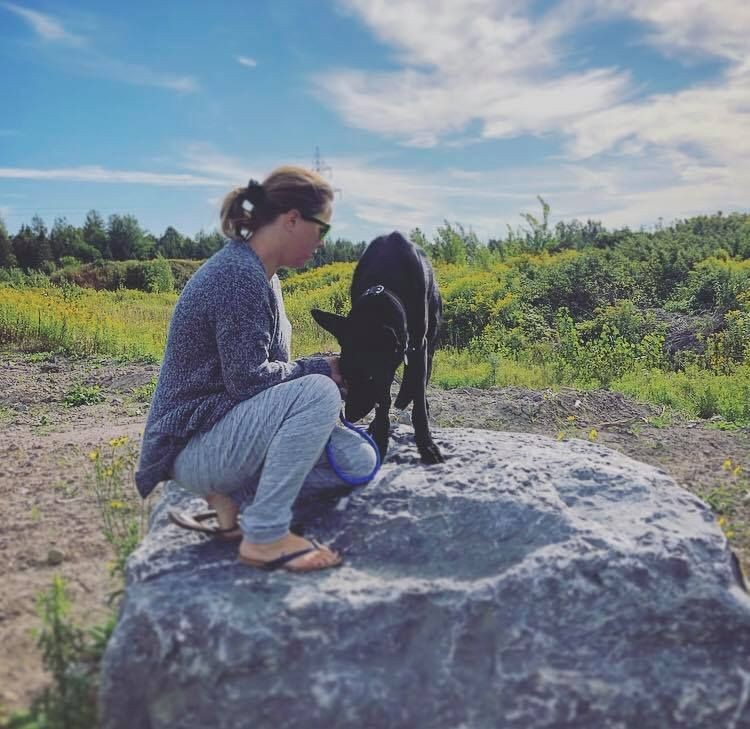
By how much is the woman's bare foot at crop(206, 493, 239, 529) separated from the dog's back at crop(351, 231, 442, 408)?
1.11m

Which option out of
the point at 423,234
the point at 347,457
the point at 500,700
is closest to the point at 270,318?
the point at 347,457

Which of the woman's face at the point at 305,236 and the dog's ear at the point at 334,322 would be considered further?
the dog's ear at the point at 334,322

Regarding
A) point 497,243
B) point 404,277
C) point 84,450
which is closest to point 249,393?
point 404,277

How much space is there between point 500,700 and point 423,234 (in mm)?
17229

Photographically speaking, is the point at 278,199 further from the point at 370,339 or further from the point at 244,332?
the point at 370,339

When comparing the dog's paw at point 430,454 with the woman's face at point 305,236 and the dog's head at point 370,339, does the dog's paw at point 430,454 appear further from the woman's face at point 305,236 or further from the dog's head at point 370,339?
the woman's face at point 305,236

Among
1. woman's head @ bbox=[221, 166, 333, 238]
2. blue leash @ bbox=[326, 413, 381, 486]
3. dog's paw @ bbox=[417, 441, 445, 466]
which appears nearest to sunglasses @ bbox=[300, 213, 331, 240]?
woman's head @ bbox=[221, 166, 333, 238]

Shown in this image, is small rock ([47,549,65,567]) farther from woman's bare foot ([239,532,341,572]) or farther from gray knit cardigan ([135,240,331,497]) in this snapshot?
woman's bare foot ([239,532,341,572])

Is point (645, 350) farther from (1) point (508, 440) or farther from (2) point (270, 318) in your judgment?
(2) point (270, 318)

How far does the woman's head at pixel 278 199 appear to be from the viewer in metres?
2.88

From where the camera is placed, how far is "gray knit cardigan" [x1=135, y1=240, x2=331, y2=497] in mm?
2789

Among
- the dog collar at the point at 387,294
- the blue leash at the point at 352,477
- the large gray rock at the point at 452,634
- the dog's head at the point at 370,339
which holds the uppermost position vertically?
the dog collar at the point at 387,294

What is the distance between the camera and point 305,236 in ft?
9.74

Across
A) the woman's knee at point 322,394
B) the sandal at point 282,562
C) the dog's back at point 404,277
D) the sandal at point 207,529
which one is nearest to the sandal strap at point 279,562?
the sandal at point 282,562
